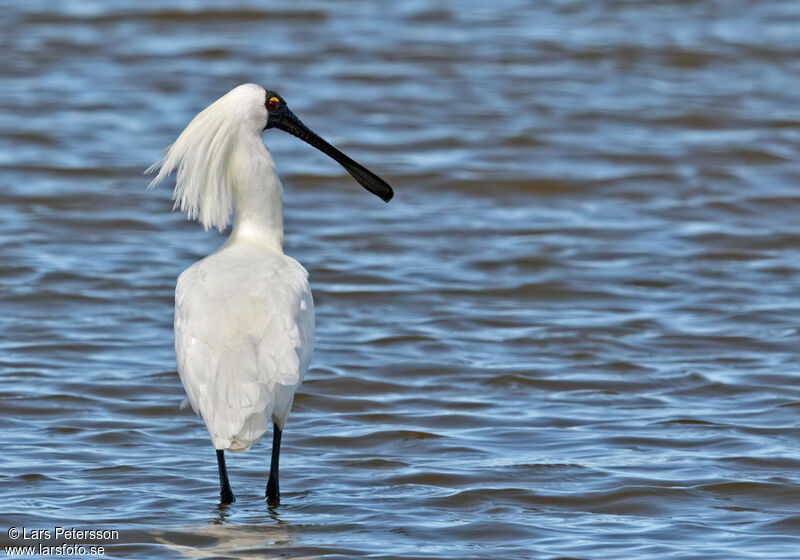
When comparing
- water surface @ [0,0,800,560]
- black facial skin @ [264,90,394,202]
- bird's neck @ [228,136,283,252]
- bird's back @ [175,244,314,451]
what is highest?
black facial skin @ [264,90,394,202]

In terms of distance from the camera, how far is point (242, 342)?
6.47 metres

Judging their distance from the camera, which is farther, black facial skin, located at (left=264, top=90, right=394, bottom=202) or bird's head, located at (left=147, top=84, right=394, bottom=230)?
black facial skin, located at (left=264, top=90, right=394, bottom=202)

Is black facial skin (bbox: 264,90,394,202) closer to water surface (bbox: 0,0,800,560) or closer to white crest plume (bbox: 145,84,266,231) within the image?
white crest plume (bbox: 145,84,266,231)

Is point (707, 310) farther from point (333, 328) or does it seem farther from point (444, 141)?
point (444, 141)

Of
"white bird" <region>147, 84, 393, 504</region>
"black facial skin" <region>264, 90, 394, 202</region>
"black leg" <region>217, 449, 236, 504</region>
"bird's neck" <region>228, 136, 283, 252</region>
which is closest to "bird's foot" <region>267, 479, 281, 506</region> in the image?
"white bird" <region>147, 84, 393, 504</region>

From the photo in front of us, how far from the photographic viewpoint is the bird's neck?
723 centimetres

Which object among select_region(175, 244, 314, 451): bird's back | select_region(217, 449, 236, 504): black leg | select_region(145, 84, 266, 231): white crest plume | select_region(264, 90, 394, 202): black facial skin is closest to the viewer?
select_region(175, 244, 314, 451): bird's back

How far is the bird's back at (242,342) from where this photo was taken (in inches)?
249

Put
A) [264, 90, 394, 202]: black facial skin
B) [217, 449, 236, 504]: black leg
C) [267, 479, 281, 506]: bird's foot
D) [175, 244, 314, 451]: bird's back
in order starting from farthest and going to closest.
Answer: [264, 90, 394, 202]: black facial skin → [267, 479, 281, 506]: bird's foot → [217, 449, 236, 504]: black leg → [175, 244, 314, 451]: bird's back

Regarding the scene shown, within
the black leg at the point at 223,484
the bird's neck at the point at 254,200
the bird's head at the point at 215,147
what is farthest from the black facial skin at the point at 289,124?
the black leg at the point at 223,484

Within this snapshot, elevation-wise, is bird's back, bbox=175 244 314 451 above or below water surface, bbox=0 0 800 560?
above

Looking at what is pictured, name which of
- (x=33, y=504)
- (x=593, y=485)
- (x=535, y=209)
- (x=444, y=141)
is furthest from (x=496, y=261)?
(x=33, y=504)

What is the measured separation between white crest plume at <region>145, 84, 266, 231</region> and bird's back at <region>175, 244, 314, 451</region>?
444 mm

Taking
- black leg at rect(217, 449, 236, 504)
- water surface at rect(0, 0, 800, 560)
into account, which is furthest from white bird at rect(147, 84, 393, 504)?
water surface at rect(0, 0, 800, 560)
